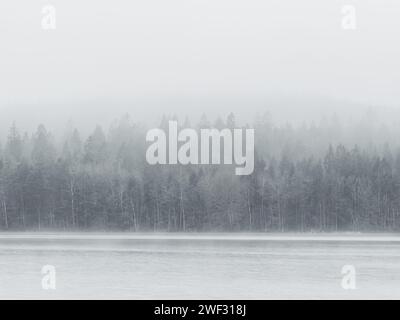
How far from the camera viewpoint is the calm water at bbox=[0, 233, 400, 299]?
2788cm

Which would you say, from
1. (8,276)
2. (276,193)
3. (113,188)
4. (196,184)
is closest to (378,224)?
(276,193)

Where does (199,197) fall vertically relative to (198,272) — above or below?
below

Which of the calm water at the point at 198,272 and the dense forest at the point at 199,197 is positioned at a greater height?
the calm water at the point at 198,272

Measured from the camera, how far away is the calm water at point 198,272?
2788 cm

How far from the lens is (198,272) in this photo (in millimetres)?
34750

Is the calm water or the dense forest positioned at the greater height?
the calm water

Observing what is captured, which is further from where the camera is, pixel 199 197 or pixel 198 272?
pixel 199 197

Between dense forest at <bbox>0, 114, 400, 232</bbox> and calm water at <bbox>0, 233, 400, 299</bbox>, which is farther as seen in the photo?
dense forest at <bbox>0, 114, 400, 232</bbox>

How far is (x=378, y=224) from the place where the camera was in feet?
270

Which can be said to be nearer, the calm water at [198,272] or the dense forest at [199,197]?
the calm water at [198,272]
